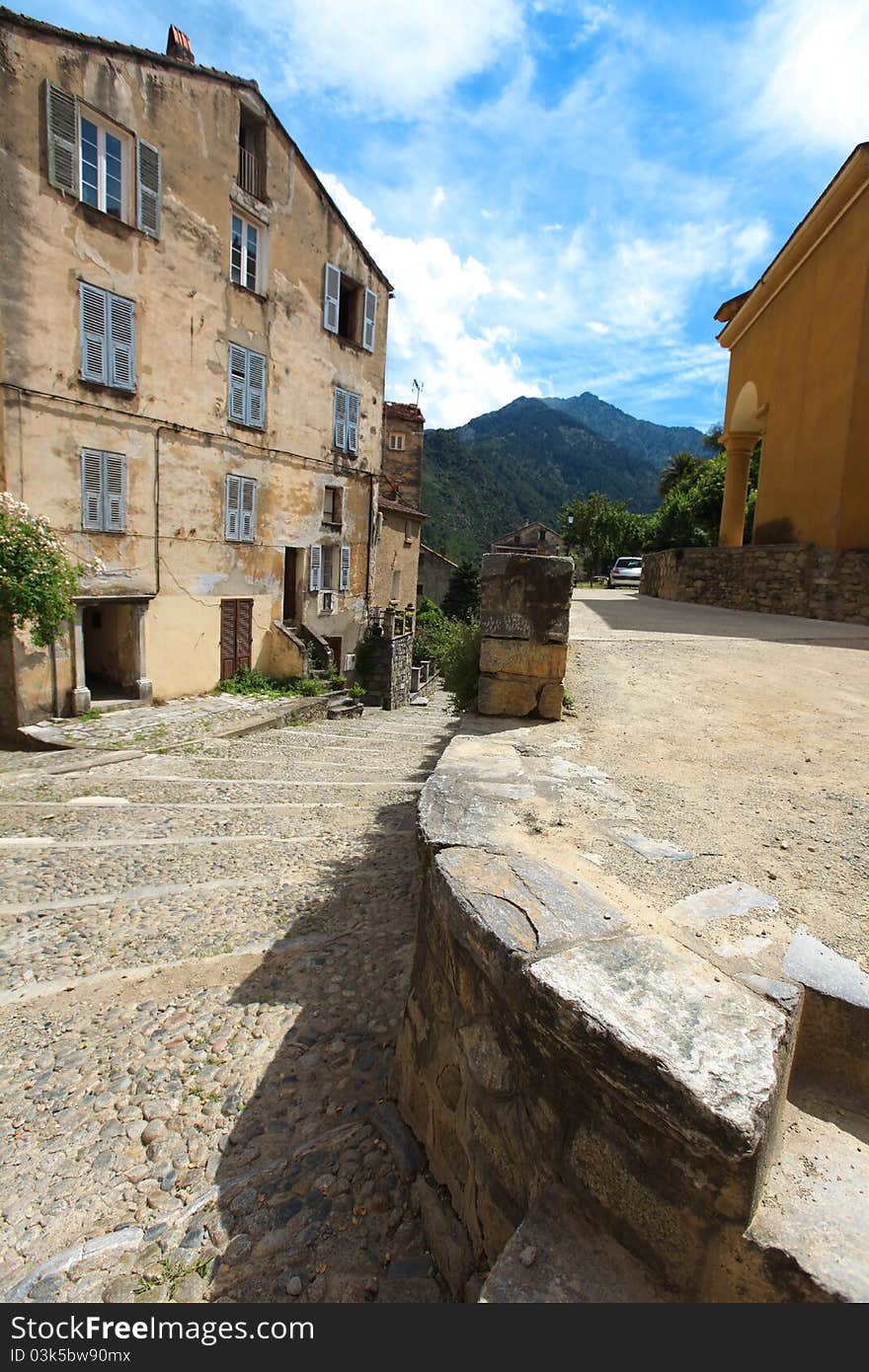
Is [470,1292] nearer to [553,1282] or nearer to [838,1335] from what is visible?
[553,1282]

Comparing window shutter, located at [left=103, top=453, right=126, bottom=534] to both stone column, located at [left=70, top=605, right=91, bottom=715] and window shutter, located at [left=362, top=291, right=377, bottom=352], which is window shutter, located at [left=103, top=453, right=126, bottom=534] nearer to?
stone column, located at [left=70, top=605, right=91, bottom=715]

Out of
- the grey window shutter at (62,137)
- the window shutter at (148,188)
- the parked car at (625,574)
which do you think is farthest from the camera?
the parked car at (625,574)

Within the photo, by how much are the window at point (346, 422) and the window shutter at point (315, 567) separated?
290cm

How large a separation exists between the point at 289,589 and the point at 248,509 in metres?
2.70

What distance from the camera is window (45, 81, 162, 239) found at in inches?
451

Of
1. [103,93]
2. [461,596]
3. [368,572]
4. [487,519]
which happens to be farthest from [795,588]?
[487,519]

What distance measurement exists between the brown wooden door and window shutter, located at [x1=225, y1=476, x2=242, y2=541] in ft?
5.39

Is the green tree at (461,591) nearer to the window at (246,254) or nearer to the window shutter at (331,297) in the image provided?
the window shutter at (331,297)

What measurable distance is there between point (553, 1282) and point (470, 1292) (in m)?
0.75

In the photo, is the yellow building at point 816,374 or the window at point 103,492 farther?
the window at point 103,492

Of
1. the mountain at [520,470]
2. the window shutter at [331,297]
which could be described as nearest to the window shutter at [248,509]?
the window shutter at [331,297]

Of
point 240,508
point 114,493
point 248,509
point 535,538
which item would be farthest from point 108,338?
point 535,538

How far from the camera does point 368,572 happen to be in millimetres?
20609

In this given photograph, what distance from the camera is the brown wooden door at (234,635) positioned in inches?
623
